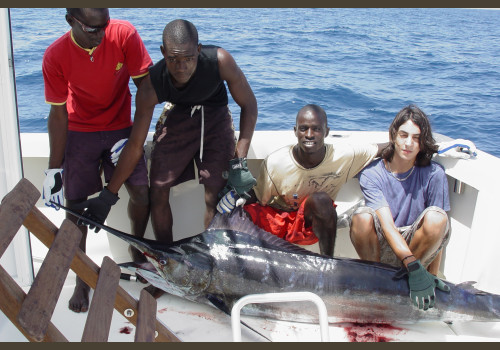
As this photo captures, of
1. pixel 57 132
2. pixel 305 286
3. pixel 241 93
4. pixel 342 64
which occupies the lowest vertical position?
pixel 342 64

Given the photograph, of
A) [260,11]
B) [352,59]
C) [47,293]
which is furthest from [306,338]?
[260,11]

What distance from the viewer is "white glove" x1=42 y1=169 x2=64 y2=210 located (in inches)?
115

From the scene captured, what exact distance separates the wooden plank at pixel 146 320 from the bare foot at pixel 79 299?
33.7 inches

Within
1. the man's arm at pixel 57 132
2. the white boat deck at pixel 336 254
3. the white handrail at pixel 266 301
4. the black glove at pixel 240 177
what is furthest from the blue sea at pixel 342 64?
the white handrail at pixel 266 301

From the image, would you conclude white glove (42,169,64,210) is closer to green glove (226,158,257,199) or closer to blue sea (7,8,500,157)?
green glove (226,158,257,199)

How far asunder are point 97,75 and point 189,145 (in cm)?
66

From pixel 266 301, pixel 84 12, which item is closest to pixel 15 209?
pixel 266 301

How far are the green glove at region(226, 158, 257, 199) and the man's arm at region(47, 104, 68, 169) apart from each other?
3.10 ft

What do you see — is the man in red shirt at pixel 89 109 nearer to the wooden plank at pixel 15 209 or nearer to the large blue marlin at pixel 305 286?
the large blue marlin at pixel 305 286

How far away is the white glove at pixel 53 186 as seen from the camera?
9.57 feet

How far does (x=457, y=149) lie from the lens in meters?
3.35

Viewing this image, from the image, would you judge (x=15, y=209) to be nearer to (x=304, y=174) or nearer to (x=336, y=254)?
(x=304, y=174)

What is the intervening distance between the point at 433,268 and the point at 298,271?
907 millimetres

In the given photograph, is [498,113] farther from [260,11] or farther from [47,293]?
[260,11]
